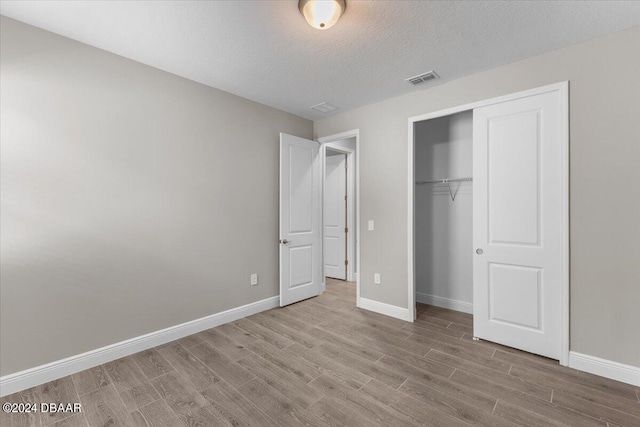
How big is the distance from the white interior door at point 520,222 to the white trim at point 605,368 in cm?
14

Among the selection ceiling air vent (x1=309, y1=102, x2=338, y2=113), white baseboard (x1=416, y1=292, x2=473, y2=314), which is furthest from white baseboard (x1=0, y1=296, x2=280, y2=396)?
ceiling air vent (x1=309, y1=102, x2=338, y2=113)

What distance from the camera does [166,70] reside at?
2830 millimetres

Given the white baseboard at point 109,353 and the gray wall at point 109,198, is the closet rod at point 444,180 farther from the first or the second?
the white baseboard at point 109,353

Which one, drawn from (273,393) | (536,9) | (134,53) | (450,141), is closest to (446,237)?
(450,141)

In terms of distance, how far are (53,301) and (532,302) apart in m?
4.06

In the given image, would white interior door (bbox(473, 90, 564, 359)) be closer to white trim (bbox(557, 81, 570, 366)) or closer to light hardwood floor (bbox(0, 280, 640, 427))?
white trim (bbox(557, 81, 570, 366))

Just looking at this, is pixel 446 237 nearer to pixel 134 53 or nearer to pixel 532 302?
pixel 532 302

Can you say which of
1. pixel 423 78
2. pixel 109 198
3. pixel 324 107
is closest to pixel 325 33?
pixel 423 78

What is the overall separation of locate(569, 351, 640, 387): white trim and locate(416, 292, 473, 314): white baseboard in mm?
1260

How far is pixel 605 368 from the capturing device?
2.22 meters

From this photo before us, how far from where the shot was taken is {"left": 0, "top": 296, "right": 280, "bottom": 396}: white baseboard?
2.08 meters

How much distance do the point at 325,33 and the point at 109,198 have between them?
231cm

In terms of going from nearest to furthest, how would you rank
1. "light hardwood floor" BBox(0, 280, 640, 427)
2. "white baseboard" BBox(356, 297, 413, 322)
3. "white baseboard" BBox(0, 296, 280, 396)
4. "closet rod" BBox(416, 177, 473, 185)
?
1. "light hardwood floor" BBox(0, 280, 640, 427)
2. "white baseboard" BBox(0, 296, 280, 396)
3. "white baseboard" BBox(356, 297, 413, 322)
4. "closet rod" BBox(416, 177, 473, 185)

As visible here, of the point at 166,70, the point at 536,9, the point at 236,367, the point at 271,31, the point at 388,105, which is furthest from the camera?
the point at 388,105
